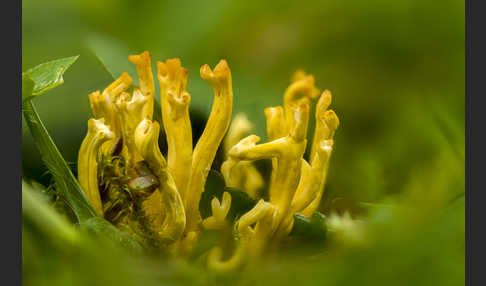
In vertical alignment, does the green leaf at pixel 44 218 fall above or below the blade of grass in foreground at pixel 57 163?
below

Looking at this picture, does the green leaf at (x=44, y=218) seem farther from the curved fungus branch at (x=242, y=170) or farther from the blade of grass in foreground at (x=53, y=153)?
the curved fungus branch at (x=242, y=170)

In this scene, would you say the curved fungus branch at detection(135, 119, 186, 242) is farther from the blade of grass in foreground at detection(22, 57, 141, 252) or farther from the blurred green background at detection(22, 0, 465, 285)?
the blurred green background at detection(22, 0, 465, 285)

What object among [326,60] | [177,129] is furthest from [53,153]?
[326,60]

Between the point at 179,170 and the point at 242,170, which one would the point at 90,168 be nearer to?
the point at 179,170

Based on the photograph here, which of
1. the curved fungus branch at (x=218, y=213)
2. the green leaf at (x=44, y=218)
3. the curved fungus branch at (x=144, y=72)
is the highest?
the curved fungus branch at (x=144, y=72)

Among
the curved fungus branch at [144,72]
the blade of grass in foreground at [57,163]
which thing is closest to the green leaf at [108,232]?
the blade of grass in foreground at [57,163]

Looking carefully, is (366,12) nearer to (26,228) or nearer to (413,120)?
(413,120)

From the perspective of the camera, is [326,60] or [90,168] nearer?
[90,168]
